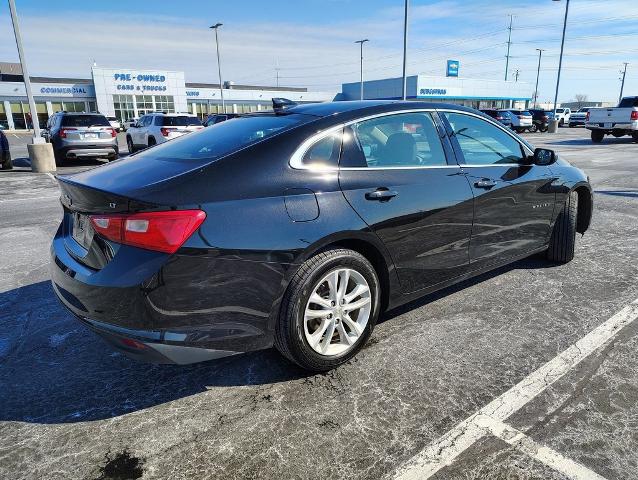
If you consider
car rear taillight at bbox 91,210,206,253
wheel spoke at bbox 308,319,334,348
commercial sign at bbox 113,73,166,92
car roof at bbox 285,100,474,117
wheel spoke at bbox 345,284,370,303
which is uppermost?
commercial sign at bbox 113,73,166,92

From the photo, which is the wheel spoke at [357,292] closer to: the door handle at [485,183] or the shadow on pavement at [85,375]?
the shadow on pavement at [85,375]

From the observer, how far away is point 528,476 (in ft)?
6.65

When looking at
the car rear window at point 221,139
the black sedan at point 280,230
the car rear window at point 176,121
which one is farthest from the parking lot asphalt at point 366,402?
the car rear window at point 176,121

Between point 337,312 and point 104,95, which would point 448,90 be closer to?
point 104,95

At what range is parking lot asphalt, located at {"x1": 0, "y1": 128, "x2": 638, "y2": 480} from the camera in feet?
6.99

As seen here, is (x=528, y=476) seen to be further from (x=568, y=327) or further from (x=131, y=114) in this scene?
(x=131, y=114)

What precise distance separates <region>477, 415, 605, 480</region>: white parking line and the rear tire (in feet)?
9.17

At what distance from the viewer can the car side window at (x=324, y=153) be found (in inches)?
108

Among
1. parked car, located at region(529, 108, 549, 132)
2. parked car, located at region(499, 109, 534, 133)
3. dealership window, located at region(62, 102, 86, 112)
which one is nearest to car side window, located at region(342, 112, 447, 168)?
parked car, located at region(499, 109, 534, 133)

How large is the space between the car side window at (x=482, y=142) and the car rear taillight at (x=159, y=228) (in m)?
2.24

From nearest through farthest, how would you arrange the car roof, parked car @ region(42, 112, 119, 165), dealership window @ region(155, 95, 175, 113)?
1. the car roof
2. parked car @ region(42, 112, 119, 165)
3. dealership window @ region(155, 95, 175, 113)

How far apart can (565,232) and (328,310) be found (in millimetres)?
3008

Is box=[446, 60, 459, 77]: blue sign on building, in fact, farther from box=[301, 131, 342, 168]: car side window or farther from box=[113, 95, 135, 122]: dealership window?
box=[301, 131, 342, 168]: car side window

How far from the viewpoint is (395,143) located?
3.24 m
